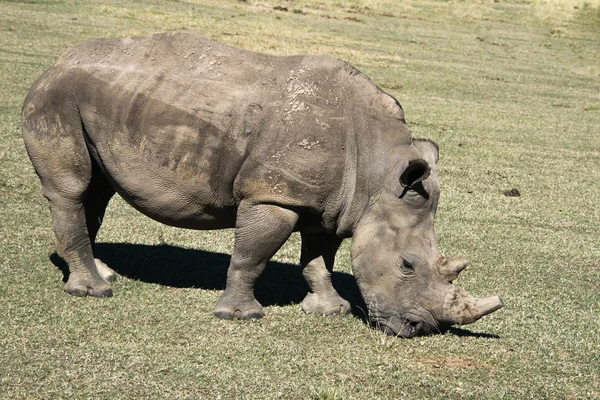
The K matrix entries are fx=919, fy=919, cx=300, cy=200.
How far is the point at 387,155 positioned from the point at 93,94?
8.63 feet

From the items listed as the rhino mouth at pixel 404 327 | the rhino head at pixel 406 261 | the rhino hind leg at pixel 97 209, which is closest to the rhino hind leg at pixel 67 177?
the rhino hind leg at pixel 97 209

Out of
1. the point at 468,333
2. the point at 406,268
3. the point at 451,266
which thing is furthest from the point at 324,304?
the point at 451,266

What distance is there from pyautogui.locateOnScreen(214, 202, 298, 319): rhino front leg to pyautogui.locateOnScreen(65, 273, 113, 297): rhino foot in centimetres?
113

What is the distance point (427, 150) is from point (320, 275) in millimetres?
1555

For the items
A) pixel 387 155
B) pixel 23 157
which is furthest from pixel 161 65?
pixel 23 157

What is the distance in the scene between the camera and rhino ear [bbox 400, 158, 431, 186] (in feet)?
24.5

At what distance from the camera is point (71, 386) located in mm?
6387

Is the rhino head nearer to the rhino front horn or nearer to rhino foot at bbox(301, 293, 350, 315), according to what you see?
the rhino front horn

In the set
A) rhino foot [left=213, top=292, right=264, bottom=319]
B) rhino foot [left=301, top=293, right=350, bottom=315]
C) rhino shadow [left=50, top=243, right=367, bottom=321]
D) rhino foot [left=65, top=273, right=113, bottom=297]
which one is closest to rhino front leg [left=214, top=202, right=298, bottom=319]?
rhino foot [left=213, top=292, right=264, bottom=319]

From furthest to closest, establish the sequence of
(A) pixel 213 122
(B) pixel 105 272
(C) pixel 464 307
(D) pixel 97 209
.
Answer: (D) pixel 97 209 → (B) pixel 105 272 → (A) pixel 213 122 → (C) pixel 464 307

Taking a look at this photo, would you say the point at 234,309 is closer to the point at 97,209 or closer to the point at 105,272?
the point at 105,272

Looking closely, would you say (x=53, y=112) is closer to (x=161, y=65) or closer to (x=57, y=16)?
(x=161, y=65)

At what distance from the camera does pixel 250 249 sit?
7844 mm

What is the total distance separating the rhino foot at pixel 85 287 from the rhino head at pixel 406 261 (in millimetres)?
2367
